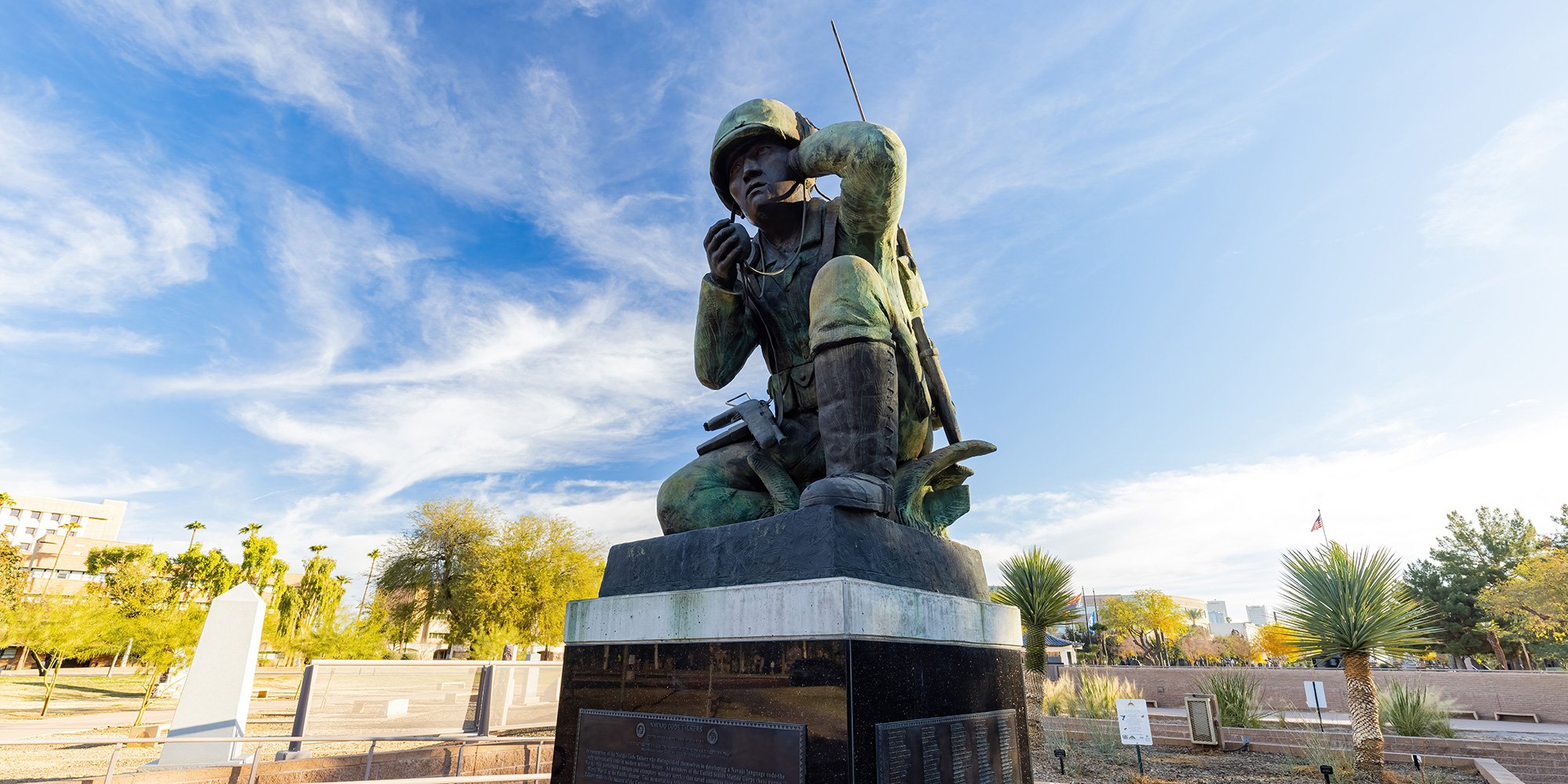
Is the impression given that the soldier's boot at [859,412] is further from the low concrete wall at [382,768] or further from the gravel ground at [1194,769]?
the gravel ground at [1194,769]

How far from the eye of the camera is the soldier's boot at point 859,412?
305 cm

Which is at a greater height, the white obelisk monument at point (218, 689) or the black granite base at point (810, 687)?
the black granite base at point (810, 687)

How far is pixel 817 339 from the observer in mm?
3158

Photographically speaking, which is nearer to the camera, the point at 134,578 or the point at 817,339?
the point at 817,339

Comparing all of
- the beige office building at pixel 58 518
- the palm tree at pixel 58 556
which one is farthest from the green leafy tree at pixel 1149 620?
the beige office building at pixel 58 518

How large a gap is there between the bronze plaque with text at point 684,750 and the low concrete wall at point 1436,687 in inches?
677

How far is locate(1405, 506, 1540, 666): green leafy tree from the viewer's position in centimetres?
3434

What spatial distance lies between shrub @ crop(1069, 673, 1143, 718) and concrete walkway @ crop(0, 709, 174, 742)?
20.1 m

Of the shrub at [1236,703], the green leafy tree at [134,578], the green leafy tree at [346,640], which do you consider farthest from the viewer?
the green leafy tree at [134,578]

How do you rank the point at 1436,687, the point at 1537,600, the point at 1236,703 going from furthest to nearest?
the point at 1537,600 < the point at 1436,687 < the point at 1236,703

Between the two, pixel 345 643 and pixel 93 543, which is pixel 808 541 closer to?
pixel 345 643

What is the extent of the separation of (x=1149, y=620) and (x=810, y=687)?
55773 millimetres

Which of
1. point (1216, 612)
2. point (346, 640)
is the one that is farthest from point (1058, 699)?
point (1216, 612)

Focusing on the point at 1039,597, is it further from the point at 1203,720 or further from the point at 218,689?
the point at 218,689
